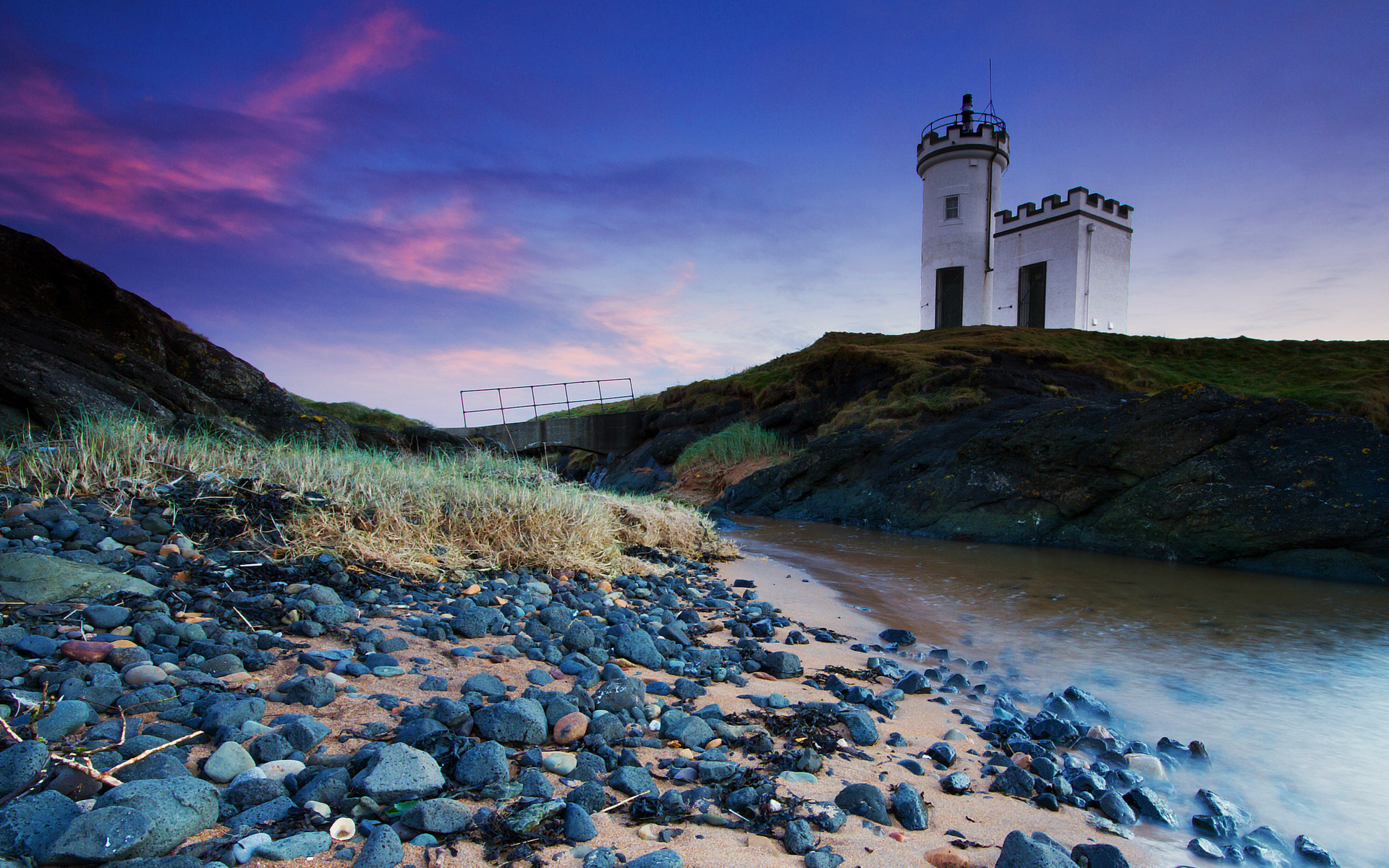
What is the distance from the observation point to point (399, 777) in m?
1.78

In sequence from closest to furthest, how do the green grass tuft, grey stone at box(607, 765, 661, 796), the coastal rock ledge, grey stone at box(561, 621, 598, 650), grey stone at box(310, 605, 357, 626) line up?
grey stone at box(607, 765, 661, 796), grey stone at box(310, 605, 357, 626), grey stone at box(561, 621, 598, 650), the coastal rock ledge, the green grass tuft

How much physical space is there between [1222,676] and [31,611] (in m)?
5.96

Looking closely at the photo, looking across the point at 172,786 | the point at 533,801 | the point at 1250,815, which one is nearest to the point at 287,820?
the point at 172,786

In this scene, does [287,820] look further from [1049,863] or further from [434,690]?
[1049,863]

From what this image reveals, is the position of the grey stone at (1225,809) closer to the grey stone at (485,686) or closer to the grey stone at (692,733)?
the grey stone at (692,733)

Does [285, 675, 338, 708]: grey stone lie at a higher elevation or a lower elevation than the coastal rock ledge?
lower

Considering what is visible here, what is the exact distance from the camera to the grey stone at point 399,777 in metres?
1.73

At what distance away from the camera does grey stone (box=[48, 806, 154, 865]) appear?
1.32 metres

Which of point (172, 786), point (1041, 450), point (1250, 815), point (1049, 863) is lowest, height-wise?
point (1250, 815)

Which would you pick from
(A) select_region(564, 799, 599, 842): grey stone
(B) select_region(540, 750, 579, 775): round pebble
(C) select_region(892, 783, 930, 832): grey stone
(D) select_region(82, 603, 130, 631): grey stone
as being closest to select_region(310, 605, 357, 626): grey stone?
(D) select_region(82, 603, 130, 631): grey stone

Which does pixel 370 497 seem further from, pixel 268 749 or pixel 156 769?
pixel 156 769

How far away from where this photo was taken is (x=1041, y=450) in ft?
31.4

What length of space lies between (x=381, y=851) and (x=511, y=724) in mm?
679

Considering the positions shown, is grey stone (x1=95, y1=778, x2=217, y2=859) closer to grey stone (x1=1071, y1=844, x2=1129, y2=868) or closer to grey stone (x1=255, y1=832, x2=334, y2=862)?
grey stone (x1=255, y1=832, x2=334, y2=862)
